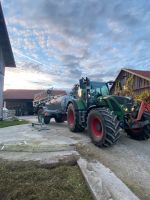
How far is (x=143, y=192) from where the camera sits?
377 centimetres

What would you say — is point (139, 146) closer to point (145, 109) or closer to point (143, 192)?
point (145, 109)

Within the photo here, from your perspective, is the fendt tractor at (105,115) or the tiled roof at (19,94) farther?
the tiled roof at (19,94)

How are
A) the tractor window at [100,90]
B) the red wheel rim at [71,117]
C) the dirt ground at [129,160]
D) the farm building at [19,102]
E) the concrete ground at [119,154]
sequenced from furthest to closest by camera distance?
the farm building at [19,102] < the red wheel rim at [71,117] < the tractor window at [100,90] < the concrete ground at [119,154] < the dirt ground at [129,160]

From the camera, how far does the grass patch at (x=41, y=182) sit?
3.60 m

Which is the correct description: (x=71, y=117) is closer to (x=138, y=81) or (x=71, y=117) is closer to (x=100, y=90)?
(x=100, y=90)

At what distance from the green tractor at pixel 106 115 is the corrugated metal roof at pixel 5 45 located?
9.45m

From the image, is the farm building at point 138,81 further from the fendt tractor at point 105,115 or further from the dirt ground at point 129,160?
the dirt ground at point 129,160

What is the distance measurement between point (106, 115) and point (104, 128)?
430mm

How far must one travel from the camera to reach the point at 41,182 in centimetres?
407

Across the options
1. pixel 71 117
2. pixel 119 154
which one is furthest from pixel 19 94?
pixel 119 154

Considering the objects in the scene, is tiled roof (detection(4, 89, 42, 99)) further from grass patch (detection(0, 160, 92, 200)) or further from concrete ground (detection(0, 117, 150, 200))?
grass patch (detection(0, 160, 92, 200))

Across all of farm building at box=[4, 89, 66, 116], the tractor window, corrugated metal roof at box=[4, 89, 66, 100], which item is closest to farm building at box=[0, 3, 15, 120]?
the tractor window

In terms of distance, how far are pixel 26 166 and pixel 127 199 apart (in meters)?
2.50

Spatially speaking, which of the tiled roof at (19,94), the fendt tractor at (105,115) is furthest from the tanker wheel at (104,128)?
the tiled roof at (19,94)
